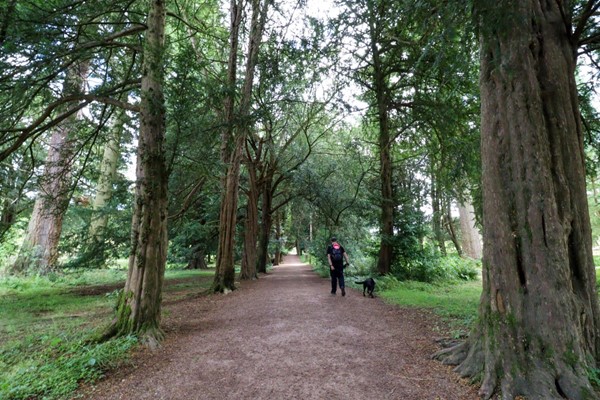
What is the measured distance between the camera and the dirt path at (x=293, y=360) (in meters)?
3.17

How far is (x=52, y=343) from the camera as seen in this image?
168 inches

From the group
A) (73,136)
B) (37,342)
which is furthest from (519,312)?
(73,136)

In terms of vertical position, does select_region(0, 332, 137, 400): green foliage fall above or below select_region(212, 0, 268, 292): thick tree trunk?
below

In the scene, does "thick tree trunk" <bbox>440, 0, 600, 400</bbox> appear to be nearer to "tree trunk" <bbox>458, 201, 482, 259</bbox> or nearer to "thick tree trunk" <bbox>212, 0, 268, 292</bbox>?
"thick tree trunk" <bbox>212, 0, 268, 292</bbox>

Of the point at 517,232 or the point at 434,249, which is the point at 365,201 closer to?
the point at 434,249

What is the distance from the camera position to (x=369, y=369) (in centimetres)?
368

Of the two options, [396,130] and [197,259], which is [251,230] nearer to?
[197,259]

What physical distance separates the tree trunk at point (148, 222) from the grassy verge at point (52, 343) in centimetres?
41

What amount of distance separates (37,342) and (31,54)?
4635 millimetres

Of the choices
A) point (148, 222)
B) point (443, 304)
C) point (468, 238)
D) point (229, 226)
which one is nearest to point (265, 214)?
point (229, 226)

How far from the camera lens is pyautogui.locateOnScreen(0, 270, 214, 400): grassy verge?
3250 millimetres

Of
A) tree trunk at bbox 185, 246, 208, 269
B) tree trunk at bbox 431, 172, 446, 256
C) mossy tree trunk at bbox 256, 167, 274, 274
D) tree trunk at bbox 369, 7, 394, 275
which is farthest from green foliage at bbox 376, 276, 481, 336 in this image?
tree trunk at bbox 185, 246, 208, 269

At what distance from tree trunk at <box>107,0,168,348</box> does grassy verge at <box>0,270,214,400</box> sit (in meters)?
0.41

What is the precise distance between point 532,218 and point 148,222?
17.4ft
